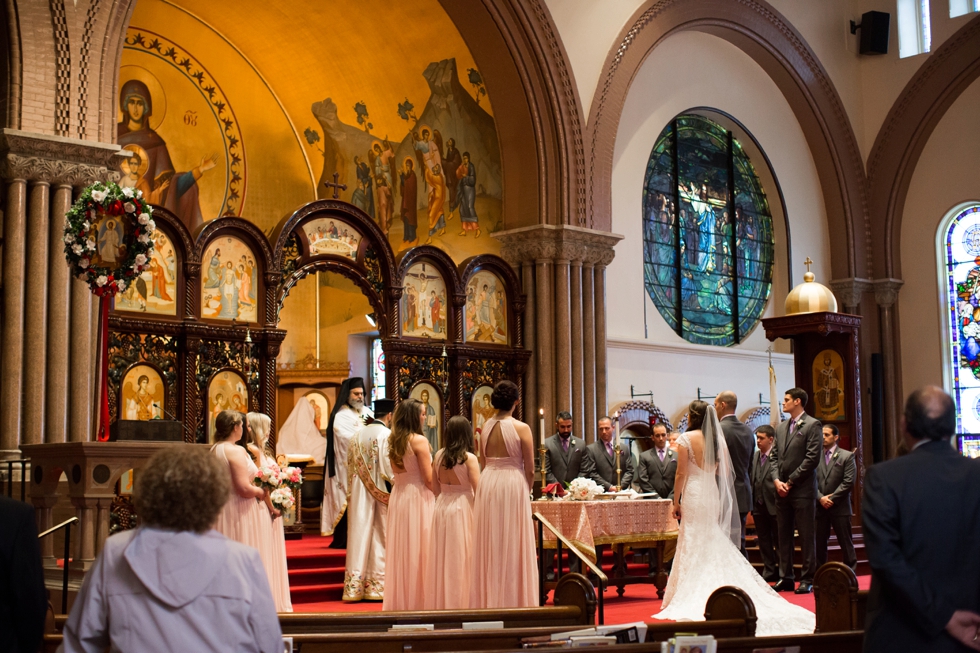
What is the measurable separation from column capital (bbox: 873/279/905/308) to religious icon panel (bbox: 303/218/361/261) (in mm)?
10773

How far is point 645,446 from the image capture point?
1677 cm

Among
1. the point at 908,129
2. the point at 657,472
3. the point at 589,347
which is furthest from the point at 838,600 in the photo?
the point at 908,129

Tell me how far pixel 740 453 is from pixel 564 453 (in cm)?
273

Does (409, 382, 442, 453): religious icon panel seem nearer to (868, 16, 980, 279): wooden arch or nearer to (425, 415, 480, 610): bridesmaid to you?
(425, 415, 480, 610): bridesmaid

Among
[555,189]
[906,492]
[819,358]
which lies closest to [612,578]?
[819,358]

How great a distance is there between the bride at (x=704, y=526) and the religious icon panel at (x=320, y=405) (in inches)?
389

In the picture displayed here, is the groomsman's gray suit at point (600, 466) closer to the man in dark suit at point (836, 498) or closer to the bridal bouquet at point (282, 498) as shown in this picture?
the man in dark suit at point (836, 498)

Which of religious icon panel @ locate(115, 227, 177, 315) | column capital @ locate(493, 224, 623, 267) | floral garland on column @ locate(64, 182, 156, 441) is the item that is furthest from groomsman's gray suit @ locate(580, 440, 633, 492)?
floral garland on column @ locate(64, 182, 156, 441)

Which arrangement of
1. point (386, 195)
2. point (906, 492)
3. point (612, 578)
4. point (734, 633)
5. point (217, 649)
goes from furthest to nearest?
point (386, 195), point (612, 578), point (734, 633), point (906, 492), point (217, 649)

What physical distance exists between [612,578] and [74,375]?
550 centimetres

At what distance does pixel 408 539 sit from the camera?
8.67m

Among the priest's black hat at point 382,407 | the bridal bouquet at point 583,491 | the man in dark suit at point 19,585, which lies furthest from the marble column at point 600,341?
the man in dark suit at point 19,585

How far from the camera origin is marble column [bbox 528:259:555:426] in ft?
49.5

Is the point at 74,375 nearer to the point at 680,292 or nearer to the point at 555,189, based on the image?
the point at 555,189
